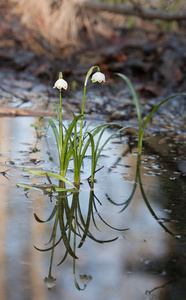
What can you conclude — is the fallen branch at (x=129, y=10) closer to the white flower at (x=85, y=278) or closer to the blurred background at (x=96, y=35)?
the blurred background at (x=96, y=35)

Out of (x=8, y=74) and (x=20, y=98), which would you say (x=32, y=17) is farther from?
(x=20, y=98)

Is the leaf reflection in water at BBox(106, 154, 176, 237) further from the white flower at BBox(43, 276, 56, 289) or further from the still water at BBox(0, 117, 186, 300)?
the white flower at BBox(43, 276, 56, 289)

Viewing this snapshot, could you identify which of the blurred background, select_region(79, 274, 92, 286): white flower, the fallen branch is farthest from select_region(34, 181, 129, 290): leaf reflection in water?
the fallen branch

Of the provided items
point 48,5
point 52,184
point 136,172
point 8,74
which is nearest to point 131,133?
point 136,172

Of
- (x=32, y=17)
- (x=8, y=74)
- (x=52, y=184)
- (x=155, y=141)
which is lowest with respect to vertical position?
(x=52, y=184)

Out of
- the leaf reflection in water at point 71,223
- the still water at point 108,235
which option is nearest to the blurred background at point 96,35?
the still water at point 108,235

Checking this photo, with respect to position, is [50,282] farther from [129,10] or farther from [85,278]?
[129,10]

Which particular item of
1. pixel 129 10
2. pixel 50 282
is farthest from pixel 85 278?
pixel 129 10

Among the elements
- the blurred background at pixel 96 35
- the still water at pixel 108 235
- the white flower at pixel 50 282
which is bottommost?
the white flower at pixel 50 282
